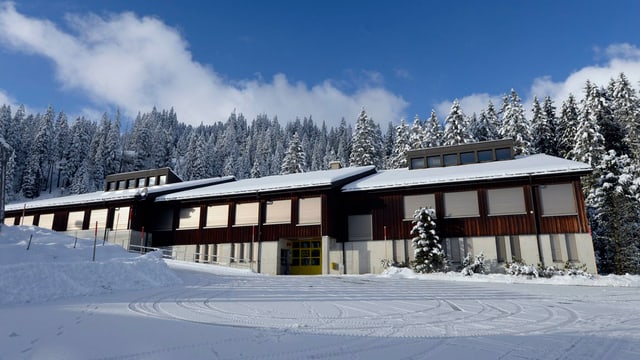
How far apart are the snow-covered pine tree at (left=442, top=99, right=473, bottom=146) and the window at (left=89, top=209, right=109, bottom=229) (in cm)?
3363

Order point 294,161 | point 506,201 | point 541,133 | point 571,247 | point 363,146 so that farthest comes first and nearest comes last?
point 294,161, point 363,146, point 541,133, point 506,201, point 571,247

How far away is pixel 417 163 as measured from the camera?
31641 millimetres

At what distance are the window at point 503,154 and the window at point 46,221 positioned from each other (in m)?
36.2


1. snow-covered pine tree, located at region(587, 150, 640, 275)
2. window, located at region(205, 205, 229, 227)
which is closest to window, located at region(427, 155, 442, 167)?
snow-covered pine tree, located at region(587, 150, 640, 275)

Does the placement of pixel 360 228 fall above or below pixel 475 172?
below

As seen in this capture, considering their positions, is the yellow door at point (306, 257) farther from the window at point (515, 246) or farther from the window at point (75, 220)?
the window at point (75, 220)

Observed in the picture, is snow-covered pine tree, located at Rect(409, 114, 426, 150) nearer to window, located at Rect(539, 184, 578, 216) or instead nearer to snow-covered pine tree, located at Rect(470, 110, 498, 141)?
snow-covered pine tree, located at Rect(470, 110, 498, 141)

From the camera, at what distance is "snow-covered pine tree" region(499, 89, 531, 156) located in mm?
41891

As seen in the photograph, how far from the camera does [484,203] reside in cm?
2475

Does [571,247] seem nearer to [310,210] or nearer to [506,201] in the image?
[506,201]

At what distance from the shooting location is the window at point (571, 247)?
72.7 ft

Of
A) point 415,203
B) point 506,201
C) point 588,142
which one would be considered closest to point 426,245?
point 415,203

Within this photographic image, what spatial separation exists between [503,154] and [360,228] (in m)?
12.0

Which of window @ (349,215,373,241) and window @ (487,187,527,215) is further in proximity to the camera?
window @ (349,215,373,241)
